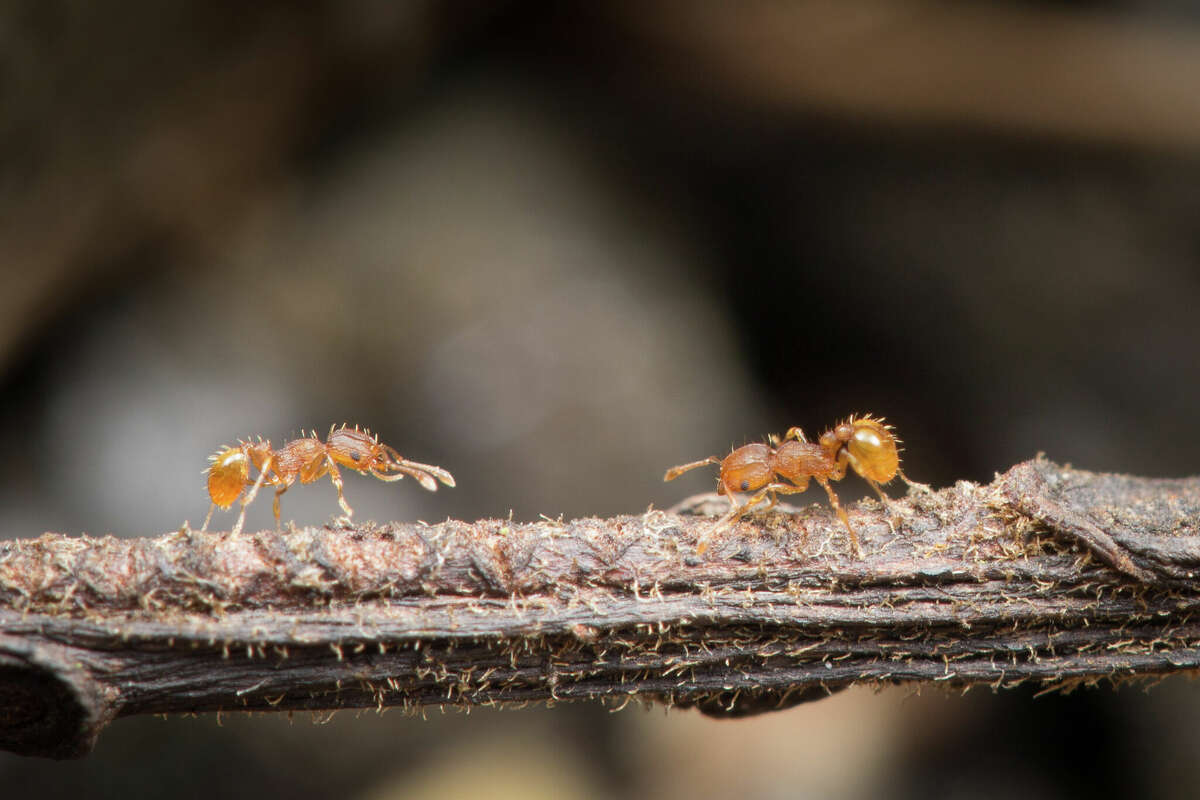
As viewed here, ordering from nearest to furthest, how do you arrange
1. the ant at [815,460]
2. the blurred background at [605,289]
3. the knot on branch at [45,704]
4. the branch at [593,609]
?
the knot on branch at [45,704] → the branch at [593,609] → the ant at [815,460] → the blurred background at [605,289]

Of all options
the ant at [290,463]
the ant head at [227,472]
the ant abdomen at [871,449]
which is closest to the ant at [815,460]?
the ant abdomen at [871,449]

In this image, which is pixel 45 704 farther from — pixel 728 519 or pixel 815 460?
pixel 815 460

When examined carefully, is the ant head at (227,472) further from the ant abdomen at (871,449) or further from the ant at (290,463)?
the ant abdomen at (871,449)

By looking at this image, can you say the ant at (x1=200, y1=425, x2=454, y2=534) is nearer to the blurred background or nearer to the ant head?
the ant head

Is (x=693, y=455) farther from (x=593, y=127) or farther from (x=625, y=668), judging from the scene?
(x=625, y=668)

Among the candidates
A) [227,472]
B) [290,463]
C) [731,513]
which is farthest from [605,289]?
[731,513]

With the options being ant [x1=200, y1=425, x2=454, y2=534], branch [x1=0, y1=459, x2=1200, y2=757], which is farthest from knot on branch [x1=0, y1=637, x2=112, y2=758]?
ant [x1=200, y1=425, x2=454, y2=534]
